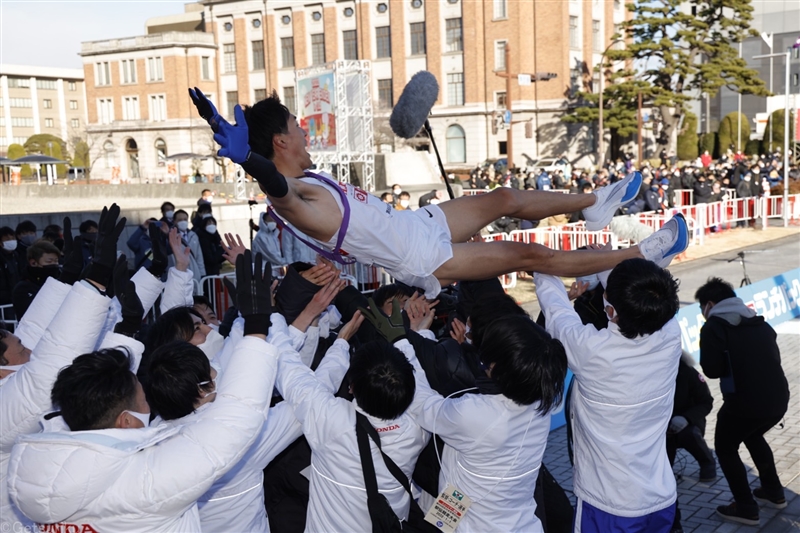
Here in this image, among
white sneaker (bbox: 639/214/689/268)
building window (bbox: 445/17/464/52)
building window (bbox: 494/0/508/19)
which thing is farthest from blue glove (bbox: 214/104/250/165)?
building window (bbox: 445/17/464/52)

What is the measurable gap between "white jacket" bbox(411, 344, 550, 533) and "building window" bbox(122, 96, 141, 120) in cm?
7183

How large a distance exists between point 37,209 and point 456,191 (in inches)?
848

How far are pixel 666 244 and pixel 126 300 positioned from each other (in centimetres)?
310

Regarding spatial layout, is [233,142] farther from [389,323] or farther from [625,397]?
[625,397]

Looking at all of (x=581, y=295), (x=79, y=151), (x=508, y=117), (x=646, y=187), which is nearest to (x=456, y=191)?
(x=646, y=187)

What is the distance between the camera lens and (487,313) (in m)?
4.07

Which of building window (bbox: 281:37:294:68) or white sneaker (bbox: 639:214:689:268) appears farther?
building window (bbox: 281:37:294:68)

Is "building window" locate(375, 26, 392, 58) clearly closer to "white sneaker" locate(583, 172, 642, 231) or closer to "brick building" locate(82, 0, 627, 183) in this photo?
"brick building" locate(82, 0, 627, 183)

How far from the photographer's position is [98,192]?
3809cm

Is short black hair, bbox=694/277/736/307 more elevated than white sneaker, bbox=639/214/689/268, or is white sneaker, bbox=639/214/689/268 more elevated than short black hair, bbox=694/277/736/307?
white sneaker, bbox=639/214/689/268

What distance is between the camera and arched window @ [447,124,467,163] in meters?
56.6

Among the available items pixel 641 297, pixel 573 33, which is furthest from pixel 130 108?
pixel 641 297

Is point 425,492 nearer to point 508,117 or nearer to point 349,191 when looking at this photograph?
point 349,191

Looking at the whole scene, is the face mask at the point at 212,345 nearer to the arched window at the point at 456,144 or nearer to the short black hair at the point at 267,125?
the short black hair at the point at 267,125
